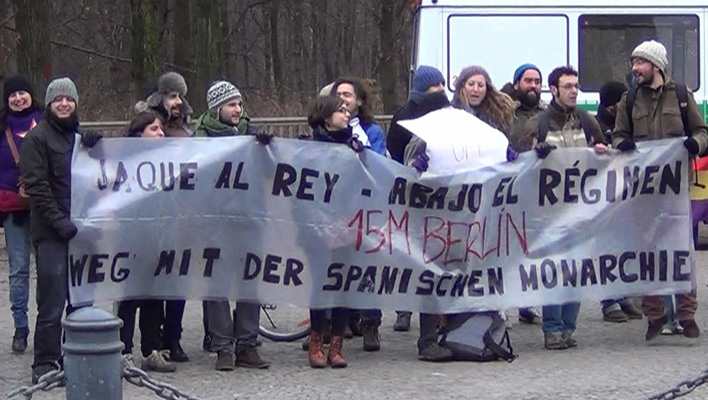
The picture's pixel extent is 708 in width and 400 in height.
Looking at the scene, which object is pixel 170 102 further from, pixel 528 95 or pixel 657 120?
pixel 657 120

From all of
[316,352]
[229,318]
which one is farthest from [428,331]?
[229,318]

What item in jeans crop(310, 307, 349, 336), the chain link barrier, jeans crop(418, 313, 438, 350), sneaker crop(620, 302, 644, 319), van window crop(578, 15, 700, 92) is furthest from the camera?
van window crop(578, 15, 700, 92)

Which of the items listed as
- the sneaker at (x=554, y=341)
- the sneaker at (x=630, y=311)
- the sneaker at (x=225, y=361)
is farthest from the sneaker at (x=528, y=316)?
the sneaker at (x=225, y=361)

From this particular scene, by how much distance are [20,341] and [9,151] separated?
1.33 metres

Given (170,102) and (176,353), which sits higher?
(170,102)

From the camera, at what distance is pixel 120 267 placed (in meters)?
8.80

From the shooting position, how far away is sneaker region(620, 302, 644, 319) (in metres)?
11.0

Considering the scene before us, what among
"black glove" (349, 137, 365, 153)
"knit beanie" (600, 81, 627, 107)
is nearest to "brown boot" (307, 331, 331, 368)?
"black glove" (349, 137, 365, 153)

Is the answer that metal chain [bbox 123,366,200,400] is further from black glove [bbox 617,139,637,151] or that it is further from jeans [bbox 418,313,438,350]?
black glove [bbox 617,139,637,151]

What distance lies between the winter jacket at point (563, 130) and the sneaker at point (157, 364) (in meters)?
2.89

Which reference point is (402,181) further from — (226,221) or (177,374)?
(177,374)

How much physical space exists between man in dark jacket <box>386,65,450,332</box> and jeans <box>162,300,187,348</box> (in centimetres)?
156

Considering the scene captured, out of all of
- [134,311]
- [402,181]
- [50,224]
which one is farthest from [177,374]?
[402,181]

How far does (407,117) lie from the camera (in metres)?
9.73
